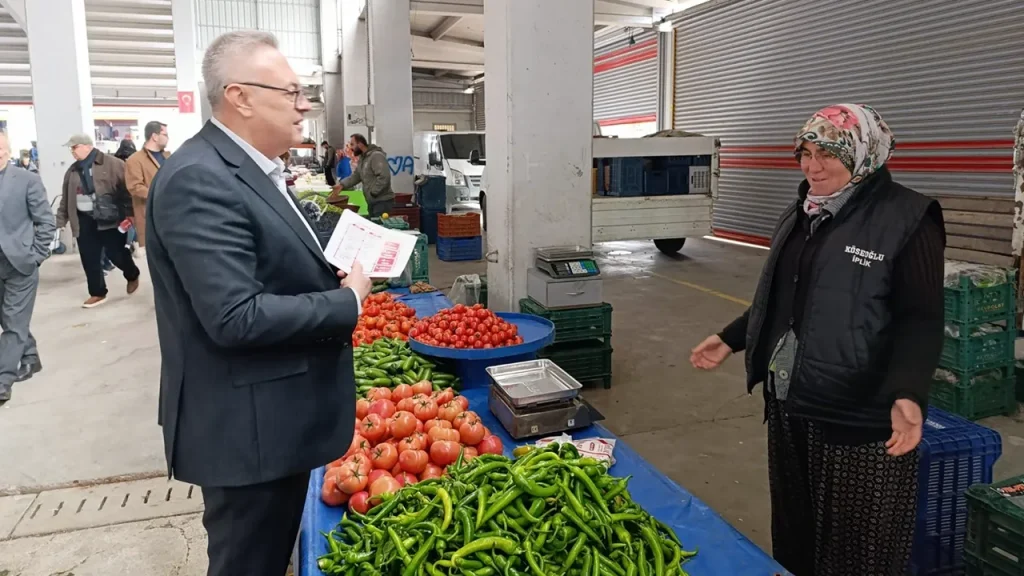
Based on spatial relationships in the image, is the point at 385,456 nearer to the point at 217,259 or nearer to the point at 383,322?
the point at 217,259

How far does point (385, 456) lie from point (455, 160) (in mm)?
11295

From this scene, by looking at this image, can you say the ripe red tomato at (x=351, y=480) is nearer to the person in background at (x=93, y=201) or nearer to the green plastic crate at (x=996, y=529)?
the green plastic crate at (x=996, y=529)

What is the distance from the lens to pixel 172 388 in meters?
1.73

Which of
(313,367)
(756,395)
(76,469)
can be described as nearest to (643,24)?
(756,395)

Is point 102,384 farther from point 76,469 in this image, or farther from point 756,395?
point 756,395

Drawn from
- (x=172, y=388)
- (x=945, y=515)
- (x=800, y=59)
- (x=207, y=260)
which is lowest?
(x=945, y=515)

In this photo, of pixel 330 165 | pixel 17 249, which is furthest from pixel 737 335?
pixel 330 165

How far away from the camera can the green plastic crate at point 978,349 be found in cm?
454

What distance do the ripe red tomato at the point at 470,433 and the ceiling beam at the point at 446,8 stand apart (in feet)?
41.1

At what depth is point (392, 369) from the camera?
12.4ft

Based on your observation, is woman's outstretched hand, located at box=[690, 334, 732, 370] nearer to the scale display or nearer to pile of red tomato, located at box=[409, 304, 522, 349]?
pile of red tomato, located at box=[409, 304, 522, 349]

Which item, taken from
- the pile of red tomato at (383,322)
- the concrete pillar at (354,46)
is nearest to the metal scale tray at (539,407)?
the pile of red tomato at (383,322)

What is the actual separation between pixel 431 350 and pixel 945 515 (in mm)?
2500

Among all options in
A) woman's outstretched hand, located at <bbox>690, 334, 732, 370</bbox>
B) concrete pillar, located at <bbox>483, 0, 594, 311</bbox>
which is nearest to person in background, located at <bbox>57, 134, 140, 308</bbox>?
concrete pillar, located at <bbox>483, 0, 594, 311</bbox>
